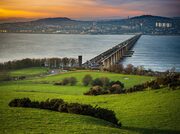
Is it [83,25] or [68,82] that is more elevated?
[83,25]

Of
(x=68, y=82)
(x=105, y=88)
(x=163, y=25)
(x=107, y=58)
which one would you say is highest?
(x=163, y=25)

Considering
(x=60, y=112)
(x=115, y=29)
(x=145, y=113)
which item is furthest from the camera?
(x=115, y=29)

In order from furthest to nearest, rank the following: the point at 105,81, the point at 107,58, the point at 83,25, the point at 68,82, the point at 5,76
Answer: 1. the point at 107,58
2. the point at 83,25
3. the point at 105,81
4. the point at 68,82
5. the point at 5,76

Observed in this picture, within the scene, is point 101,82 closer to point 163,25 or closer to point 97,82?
point 97,82

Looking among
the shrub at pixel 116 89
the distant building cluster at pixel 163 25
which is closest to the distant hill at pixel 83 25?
the distant building cluster at pixel 163 25

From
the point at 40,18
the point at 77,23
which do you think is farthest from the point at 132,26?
the point at 40,18

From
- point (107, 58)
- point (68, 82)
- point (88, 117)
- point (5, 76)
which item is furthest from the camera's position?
point (107, 58)

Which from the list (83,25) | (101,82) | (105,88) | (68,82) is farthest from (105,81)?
(83,25)

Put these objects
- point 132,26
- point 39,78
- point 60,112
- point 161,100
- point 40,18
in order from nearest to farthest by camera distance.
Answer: point 60,112 → point 161,100 → point 40,18 → point 39,78 → point 132,26

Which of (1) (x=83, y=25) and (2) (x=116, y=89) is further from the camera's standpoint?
(1) (x=83, y=25)

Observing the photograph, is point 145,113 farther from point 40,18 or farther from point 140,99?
point 40,18
